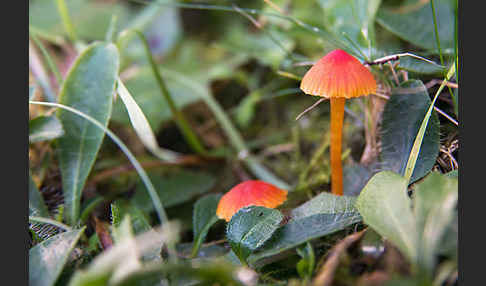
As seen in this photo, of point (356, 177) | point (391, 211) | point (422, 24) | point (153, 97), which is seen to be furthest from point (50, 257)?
point (422, 24)

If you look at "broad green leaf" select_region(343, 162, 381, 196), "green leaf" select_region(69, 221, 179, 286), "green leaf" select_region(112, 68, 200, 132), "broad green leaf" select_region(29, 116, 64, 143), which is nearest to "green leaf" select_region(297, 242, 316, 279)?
"green leaf" select_region(69, 221, 179, 286)

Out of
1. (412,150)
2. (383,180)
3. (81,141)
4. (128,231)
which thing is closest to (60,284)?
(128,231)

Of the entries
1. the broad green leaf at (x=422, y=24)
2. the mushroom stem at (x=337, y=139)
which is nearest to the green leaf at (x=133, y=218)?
the mushroom stem at (x=337, y=139)

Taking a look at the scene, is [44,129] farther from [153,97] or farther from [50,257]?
[153,97]

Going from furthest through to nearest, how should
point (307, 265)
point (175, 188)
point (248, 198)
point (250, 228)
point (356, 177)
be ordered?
point (175, 188)
point (356, 177)
point (248, 198)
point (250, 228)
point (307, 265)

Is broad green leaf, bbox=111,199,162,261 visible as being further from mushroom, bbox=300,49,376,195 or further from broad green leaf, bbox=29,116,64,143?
mushroom, bbox=300,49,376,195
